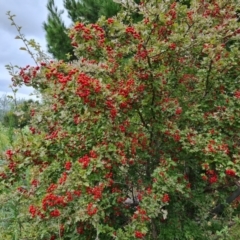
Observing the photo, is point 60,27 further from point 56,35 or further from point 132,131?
point 132,131

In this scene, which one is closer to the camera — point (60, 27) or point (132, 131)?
point (132, 131)

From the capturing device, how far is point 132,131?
9.20ft

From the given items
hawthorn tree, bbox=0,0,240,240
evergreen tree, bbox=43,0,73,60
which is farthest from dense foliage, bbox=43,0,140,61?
hawthorn tree, bbox=0,0,240,240

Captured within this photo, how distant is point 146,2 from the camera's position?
2793 millimetres

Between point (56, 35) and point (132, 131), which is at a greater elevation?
point (56, 35)

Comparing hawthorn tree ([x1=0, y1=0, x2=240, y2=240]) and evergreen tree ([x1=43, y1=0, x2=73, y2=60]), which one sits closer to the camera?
hawthorn tree ([x1=0, y1=0, x2=240, y2=240])

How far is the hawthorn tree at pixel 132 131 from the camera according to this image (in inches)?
93.6

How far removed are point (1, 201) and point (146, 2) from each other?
6.20ft

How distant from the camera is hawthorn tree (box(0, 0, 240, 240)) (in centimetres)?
238

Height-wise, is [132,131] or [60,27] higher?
[60,27]

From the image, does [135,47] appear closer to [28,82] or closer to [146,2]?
[146,2]

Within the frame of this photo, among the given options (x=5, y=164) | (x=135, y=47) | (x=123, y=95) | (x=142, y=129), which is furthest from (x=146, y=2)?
(x=5, y=164)

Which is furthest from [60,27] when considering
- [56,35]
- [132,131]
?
[132,131]

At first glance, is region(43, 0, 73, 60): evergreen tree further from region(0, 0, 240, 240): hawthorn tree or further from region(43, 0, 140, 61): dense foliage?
region(0, 0, 240, 240): hawthorn tree
